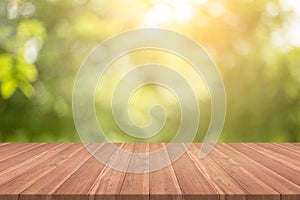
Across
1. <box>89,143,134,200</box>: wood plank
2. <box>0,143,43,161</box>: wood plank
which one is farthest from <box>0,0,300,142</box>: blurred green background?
<box>89,143,134,200</box>: wood plank

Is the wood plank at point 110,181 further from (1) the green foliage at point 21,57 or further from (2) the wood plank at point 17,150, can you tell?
(1) the green foliage at point 21,57

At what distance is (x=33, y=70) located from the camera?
Result: 3.53 metres

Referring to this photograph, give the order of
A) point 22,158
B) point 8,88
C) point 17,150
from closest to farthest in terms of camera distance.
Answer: point 22,158, point 17,150, point 8,88

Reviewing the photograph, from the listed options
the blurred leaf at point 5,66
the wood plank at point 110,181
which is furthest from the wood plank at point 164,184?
the blurred leaf at point 5,66

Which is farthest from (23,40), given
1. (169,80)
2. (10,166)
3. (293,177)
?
(293,177)

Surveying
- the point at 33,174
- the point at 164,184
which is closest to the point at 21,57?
the point at 33,174

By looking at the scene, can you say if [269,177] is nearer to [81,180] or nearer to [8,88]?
[81,180]

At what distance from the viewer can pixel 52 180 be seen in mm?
1885

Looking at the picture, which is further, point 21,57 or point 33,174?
point 21,57

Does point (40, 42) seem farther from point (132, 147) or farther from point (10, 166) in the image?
point (10, 166)

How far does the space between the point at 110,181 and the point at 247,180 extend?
56 centimetres

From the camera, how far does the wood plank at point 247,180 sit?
5.42ft

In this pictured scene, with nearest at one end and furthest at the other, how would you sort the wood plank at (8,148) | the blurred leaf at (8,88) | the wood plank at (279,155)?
the wood plank at (279,155) < the wood plank at (8,148) < the blurred leaf at (8,88)

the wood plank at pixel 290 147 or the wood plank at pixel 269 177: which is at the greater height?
the wood plank at pixel 290 147
